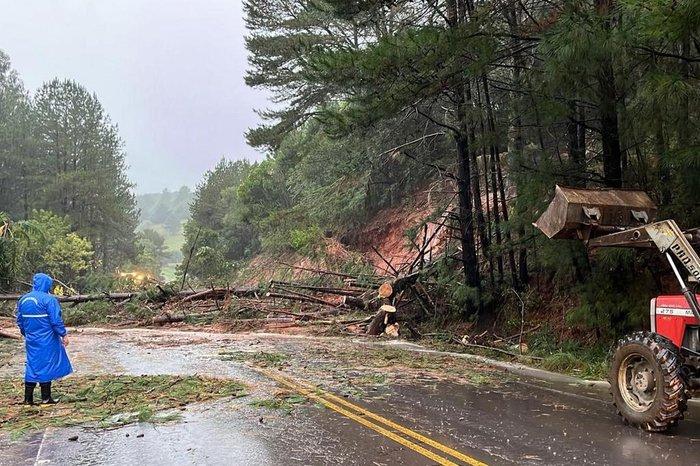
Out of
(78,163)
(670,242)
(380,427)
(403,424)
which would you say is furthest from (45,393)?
(78,163)

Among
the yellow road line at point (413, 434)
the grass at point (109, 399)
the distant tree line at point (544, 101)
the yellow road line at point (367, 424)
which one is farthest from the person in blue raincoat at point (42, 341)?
the distant tree line at point (544, 101)

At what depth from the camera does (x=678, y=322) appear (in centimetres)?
616

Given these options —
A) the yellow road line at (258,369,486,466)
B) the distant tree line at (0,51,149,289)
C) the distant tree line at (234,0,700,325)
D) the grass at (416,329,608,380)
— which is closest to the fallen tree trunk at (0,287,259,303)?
the distant tree line at (234,0,700,325)

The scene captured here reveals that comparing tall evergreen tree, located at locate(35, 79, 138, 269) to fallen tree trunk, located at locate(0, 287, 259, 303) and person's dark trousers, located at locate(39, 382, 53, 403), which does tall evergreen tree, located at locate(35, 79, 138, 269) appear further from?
person's dark trousers, located at locate(39, 382, 53, 403)

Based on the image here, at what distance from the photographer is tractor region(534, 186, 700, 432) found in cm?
561

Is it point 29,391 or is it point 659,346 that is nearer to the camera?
point 659,346

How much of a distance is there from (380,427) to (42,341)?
4.98m

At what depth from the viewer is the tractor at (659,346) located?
5613 mm

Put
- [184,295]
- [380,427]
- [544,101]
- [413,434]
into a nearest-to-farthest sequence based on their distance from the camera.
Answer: [413,434], [380,427], [544,101], [184,295]

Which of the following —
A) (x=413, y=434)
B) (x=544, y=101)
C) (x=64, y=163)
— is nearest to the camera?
(x=413, y=434)

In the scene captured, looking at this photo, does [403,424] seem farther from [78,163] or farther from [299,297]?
[78,163]

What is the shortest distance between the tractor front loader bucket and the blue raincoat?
7.44 metres

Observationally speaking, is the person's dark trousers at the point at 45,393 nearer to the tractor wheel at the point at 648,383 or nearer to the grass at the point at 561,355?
the tractor wheel at the point at 648,383

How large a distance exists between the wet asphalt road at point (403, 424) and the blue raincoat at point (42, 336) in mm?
1621
